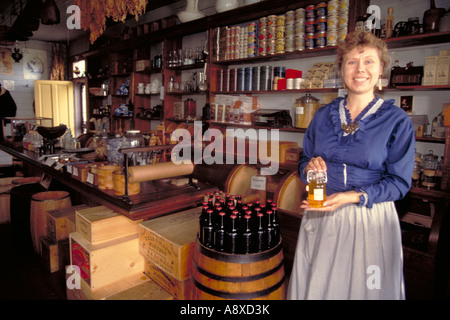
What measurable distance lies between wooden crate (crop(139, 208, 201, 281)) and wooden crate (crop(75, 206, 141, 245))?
0.16 metres

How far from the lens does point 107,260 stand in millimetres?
2113

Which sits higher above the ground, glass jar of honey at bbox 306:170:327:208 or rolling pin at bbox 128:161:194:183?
glass jar of honey at bbox 306:170:327:208

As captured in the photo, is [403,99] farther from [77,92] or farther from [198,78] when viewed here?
[77,92]

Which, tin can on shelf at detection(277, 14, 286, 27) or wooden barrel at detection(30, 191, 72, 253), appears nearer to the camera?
wooden barrel at detection(30, 191, 72, 253)

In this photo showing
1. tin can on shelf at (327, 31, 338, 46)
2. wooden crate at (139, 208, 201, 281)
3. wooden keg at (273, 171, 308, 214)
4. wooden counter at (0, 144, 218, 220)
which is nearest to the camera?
wooden crate at (139, 208, 201, 281)

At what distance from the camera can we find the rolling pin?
80.4 inches

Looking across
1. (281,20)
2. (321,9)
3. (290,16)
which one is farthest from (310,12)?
(281,20)

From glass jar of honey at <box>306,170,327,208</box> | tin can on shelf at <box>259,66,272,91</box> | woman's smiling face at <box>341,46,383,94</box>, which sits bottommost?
glass jar of honey at <box>306,170,327,208</box>

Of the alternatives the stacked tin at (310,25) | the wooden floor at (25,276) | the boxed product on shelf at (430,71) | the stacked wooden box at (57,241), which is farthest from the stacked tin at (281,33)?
the wooden floor at (25,276)

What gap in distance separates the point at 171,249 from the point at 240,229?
51 centimetres

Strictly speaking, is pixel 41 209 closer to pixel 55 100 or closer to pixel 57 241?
pixel 57 241

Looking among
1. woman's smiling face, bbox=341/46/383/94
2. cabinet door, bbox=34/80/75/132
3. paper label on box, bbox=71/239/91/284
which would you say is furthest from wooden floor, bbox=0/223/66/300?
cabinet door, bbox=34/80/75/132

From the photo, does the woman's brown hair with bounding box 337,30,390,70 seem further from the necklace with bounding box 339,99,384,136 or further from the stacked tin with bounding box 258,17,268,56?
the stacked tin with bounding box 258,17,268,56

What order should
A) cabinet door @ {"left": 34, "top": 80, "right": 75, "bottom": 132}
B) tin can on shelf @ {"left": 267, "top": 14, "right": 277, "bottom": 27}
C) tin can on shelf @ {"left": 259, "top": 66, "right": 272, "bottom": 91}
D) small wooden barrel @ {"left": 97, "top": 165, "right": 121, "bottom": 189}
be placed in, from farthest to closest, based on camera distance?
1. cabinet door @ {"left": 34, "top": 80, "right": 75, "bottom": 132}
2. tin can on shelf @ {"left": 259, "top": 66, "right": 272, "bottom": 91}
3. tin can on shelf @ {"left": 267, "top": 14, "right": 277, "bottom": 27}
4. small wooden barrel @ {"left": 97, "top": 165, "right": 121, "bottom": 189}
